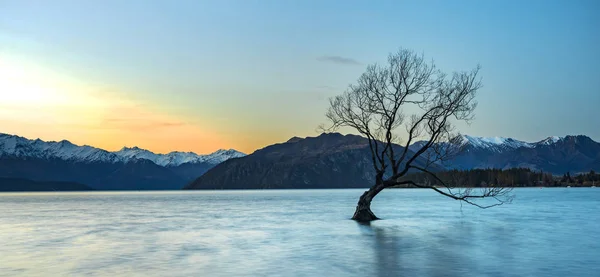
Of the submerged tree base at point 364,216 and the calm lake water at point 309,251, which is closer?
the calm lake water at point 309,251

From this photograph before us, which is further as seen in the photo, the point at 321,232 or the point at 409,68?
the point at 409,68

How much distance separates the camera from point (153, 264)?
20438 mm

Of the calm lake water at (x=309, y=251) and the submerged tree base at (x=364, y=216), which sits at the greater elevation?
the submerged tree base at (x=364, y=216)

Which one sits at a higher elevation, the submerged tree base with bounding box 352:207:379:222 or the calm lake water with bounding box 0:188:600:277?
the submerged tree base with bounding box 352:207:379:222

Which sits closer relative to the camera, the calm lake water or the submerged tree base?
the calm lake water

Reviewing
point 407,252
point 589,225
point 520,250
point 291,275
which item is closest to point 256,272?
point 291,275

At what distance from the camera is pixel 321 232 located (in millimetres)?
33562

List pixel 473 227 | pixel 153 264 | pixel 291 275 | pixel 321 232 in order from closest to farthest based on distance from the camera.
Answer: pixel 291 275
pixel 153 264
pixel 321 232
pixel 473 227

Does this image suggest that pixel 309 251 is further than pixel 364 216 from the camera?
No

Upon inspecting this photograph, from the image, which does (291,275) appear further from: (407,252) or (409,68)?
(409,68)

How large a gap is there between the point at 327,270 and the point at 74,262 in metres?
10.1

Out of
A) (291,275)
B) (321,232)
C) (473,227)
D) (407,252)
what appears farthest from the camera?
(473,227)

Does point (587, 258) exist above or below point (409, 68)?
below

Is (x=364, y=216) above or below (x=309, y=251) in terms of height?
above
